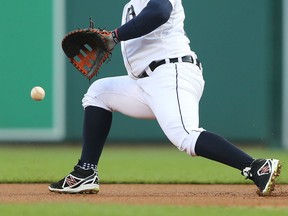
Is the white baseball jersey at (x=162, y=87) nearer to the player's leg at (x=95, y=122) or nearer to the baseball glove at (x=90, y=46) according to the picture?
the player's leg at (x=95, y=122)

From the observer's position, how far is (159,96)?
15.3 ft

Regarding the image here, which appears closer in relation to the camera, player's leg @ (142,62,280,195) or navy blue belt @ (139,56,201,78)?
player's leg @ (142,62,280,195)

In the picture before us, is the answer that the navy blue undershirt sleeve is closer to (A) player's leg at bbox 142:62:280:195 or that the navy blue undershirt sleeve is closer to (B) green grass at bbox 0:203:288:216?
(A) player's leg at bbox 142:62:280:195

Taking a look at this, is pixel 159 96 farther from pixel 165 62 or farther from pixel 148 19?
pixel 148 19

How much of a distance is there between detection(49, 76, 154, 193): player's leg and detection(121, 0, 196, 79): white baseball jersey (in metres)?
0.14

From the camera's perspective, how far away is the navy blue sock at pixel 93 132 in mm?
4953

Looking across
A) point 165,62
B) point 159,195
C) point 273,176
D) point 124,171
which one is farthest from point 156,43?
point 124,171

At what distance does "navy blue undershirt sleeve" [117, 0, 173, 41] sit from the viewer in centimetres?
458

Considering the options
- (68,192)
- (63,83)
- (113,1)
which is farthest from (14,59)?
(68,192)

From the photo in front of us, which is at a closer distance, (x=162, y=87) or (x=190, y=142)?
(x=190, y=142)

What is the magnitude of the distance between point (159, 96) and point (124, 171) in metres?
2.33

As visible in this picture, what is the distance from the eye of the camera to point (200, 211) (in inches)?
151

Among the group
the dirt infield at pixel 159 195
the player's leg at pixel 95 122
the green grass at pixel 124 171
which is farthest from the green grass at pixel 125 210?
the player's leg at pixel 95 122

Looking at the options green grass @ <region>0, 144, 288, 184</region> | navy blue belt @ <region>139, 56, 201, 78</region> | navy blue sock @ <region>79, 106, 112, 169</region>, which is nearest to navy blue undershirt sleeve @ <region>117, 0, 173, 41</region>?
navy blue belt @ <region>139, 56, 201, 78</region>
